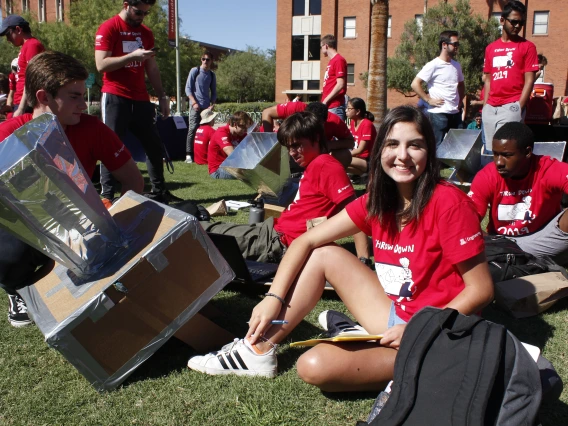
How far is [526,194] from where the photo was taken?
11.4 ft

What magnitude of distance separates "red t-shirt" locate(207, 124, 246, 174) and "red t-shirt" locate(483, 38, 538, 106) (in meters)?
3.45

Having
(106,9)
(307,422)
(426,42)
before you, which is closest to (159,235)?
(307,422)

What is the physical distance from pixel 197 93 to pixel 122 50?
5.19 metres

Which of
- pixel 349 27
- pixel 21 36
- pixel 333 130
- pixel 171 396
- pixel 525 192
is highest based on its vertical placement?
pixel 349 27

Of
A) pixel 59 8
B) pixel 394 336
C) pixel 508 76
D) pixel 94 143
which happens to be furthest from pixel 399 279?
pixel 59 8

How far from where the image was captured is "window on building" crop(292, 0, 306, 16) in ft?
124

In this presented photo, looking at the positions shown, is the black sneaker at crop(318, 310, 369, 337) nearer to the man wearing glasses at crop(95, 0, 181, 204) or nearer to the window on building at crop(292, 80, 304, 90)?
the man wearing glasses at crop(95, 0, 181, 204)

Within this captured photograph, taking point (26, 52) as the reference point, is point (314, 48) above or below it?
above

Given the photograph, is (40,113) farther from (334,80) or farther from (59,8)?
(59,8)

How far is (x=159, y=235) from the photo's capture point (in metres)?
2.28

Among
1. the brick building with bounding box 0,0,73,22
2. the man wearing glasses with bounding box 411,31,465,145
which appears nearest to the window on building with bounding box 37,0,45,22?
the brick building with bounding box 0,0,73,22

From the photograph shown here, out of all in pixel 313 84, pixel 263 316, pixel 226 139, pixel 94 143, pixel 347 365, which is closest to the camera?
pixel 347 365

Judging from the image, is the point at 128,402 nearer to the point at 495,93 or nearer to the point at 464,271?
the point at 464,271

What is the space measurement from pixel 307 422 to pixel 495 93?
4317 mm
